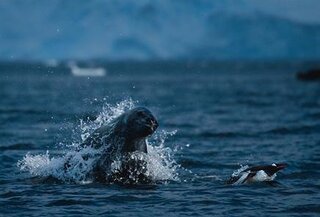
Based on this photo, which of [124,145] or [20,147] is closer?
[124,145]

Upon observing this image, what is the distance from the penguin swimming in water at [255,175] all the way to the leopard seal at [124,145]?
2.06m

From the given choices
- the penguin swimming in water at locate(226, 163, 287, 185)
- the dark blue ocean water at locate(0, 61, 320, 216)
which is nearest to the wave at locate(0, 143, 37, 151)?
the dark blue ocean water at locate(0, 61, 320, 216)

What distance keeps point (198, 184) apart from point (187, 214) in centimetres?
314

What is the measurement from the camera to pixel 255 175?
55.1ft

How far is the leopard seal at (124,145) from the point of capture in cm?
1597

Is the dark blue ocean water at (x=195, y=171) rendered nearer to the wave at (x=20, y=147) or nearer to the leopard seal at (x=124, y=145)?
the wave at (x=20, y=147)

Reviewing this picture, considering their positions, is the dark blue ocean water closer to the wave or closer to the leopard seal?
the wave

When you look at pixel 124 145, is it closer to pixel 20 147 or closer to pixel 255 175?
pixel 255 175

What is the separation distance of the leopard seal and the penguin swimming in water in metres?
2.06

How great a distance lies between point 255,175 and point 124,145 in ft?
10.2

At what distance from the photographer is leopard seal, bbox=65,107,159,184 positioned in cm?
1597

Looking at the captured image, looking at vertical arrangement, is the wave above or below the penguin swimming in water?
above

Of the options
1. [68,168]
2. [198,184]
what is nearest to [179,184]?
[198,184]

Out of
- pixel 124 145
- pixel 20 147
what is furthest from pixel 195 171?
pixel 20 147
